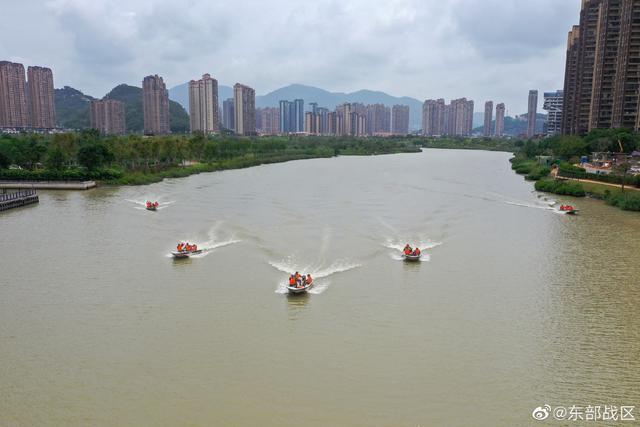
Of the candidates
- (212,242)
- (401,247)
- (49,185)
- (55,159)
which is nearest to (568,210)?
(401,247)

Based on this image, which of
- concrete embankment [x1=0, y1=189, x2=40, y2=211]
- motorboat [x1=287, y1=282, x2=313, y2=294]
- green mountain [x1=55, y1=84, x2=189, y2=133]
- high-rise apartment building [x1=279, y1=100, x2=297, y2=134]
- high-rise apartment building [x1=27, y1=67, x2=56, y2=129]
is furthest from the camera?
high-rise apartment building [x1=279, y1=100, x2=297, y2=134]

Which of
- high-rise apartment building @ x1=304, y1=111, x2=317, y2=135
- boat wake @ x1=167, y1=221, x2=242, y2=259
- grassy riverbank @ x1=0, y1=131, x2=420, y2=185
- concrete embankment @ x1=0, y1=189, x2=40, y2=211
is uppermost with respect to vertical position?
high-rise apartment building @ x1=304, y1=111, x2=317, y2=135

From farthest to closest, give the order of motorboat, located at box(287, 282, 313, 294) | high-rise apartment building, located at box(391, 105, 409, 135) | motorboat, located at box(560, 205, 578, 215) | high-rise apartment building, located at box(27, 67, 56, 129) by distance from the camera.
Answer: high-rise apartment building, located at box(391, 105, 409, 135) < high-rise apartment building, located at box(27, 67, 56, 129) < motorboat, located at box(560, 205, 578, 215) < motorboat, located at box(287, 282, 313, 294)

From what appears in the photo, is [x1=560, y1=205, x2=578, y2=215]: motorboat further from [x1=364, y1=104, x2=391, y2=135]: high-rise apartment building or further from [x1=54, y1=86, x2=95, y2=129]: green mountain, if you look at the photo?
[x1=364, y1=104, x2=391, y2=135]: high-rise apartment building

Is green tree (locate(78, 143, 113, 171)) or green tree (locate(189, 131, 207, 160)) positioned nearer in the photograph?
green tree (locate(78, 143, 113, 171))

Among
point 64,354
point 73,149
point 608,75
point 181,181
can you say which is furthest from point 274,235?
point 608,75

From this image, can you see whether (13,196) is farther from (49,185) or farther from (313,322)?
(313,322)

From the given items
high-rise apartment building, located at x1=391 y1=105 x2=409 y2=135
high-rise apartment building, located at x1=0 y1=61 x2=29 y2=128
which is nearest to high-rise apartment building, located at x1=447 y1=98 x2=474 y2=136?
high-rise apartment building, located at x1=391 y1=105 x2=409 y2=135

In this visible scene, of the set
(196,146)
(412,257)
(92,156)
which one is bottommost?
(412,257)
